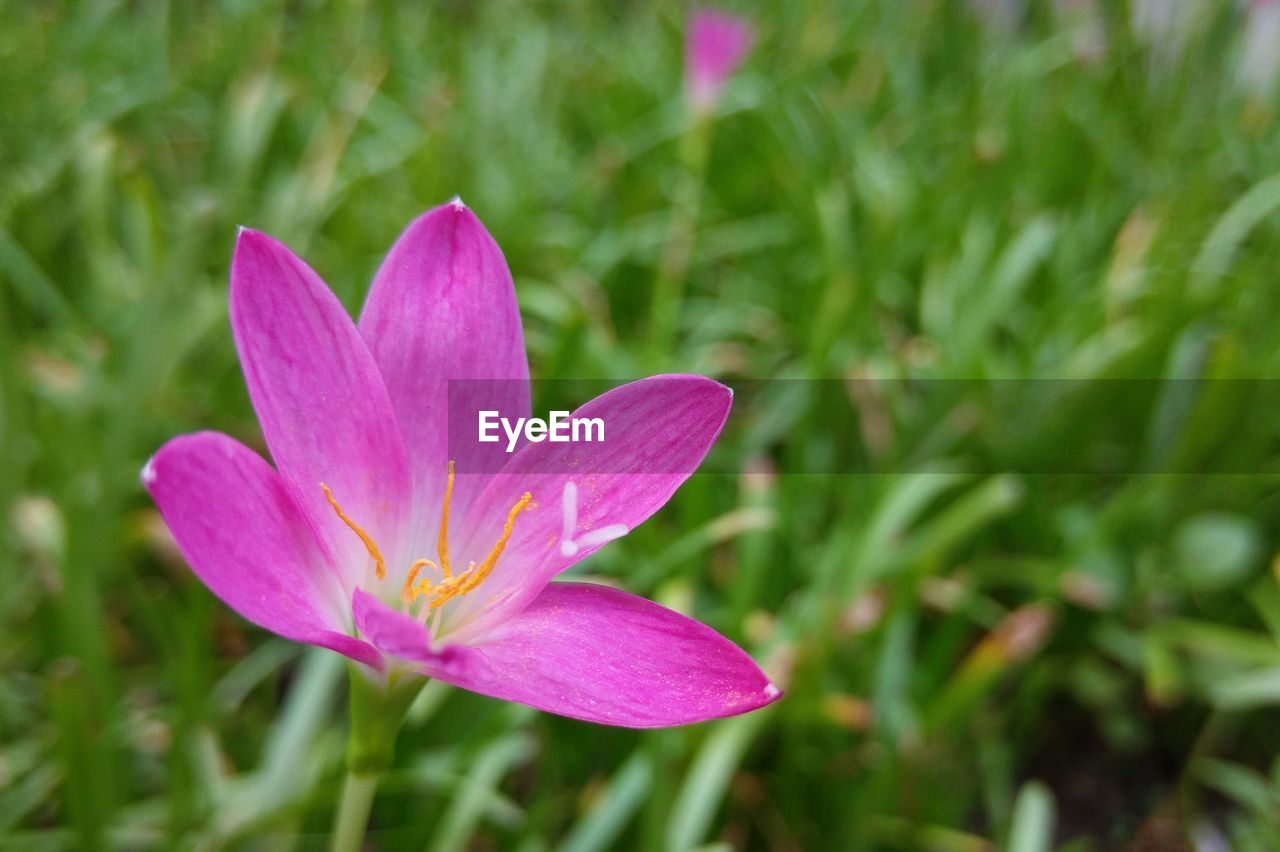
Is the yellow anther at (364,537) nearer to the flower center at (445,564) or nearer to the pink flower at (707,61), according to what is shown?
the flower center at (445,564)

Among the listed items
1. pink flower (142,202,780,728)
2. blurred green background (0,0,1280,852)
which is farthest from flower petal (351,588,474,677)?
blurred green background (0,0,1280,852)

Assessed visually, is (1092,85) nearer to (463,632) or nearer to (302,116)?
(302,116)

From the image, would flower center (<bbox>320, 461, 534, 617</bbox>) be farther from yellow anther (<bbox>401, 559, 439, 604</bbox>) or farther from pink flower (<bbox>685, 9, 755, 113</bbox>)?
pink flower (<bbox>685, 9, 755, 113</bbox>)

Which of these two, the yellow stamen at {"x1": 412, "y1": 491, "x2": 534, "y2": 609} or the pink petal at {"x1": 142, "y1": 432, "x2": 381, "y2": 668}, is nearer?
the pink petal at {"x1": 142, "y1": 432, "x2": 381, "y2": 668}

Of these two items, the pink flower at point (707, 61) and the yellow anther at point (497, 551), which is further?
the pink flower at point (707, 61)

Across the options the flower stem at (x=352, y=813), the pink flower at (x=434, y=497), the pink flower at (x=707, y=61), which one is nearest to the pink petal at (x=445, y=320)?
the pink flower at (x=434, y=497)

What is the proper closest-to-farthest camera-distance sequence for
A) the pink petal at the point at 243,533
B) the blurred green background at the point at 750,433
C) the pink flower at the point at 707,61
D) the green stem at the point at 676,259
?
the pink petal at the point at 243,533, the blurred green background at the point at 750,433, the green stem at the point at 676,259, the pink flower at the point at 707,61

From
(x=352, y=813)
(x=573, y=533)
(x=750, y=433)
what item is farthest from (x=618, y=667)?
(x=750, y=433)
